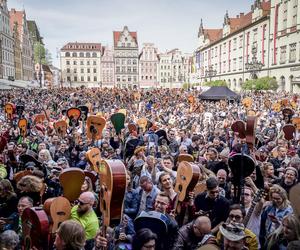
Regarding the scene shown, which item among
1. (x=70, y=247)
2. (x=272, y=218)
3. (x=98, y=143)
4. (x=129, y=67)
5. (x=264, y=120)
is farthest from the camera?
(x=129, y=67)

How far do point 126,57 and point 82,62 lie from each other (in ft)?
44.3

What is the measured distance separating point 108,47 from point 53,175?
9913cm

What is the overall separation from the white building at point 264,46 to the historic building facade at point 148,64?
26850mm

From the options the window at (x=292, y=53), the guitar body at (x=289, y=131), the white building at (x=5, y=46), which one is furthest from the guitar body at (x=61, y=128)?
the white building at (x=5, y=46)

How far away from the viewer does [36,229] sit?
3465 millimetres

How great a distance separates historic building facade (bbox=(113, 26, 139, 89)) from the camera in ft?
322

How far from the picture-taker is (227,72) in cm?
6525

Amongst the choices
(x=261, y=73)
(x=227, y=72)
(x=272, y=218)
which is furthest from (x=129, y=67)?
(x=272, y=218)

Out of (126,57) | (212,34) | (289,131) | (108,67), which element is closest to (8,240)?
(289,131)

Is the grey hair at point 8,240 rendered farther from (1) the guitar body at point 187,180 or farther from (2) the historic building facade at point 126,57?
(2) the historic building facade at point 126,57

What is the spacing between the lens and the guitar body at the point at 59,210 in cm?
434

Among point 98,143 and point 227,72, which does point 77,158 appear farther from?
point 227,72

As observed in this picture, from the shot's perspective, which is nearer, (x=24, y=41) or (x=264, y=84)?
(x=264, y=84)

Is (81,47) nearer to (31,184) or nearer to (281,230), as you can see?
(31,184)
